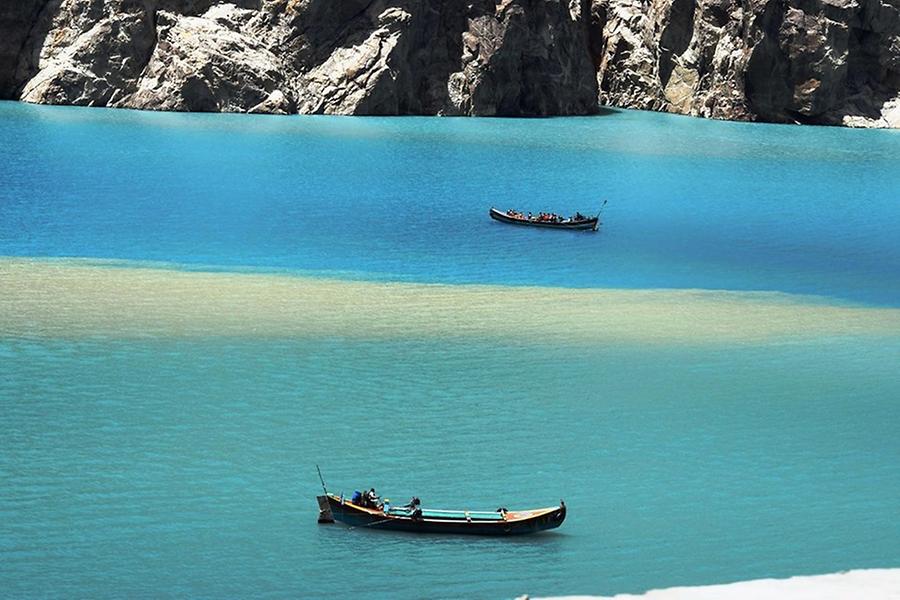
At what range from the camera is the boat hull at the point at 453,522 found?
83.9 ft

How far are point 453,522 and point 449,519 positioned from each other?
0.11 m

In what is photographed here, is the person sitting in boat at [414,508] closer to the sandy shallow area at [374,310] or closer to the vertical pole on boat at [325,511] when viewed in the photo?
the vertical pole on boat at [325,511]

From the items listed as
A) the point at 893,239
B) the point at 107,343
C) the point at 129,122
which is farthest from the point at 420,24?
the point at 107,343

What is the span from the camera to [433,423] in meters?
32.1

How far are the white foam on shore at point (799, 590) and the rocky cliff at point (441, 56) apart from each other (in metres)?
89.4

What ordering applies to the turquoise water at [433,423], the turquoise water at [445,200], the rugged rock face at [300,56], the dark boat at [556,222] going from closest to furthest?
the turquoise water at [433,423] → the turquoise water at [445,200] → the dark boat at [556,222] → the rugged rock face at [300,56]

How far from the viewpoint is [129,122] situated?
9800 centimetres

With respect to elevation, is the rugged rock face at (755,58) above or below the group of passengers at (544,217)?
above

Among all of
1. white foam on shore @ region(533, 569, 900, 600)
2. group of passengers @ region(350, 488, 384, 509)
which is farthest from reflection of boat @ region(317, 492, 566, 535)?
white foam on shore @ region(533, 569, 900, 600)

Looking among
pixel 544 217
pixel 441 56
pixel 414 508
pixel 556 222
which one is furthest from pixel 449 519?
pixel 441 56

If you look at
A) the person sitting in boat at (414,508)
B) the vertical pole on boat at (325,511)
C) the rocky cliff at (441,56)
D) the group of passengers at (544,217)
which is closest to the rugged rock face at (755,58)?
the rocky cliff at (441,56)

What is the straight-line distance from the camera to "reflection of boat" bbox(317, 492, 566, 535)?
83.9 feet

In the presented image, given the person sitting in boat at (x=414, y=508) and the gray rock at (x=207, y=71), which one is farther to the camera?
the gray rock at (x=207, y=71)

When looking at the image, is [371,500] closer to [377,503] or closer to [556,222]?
[377,503]
